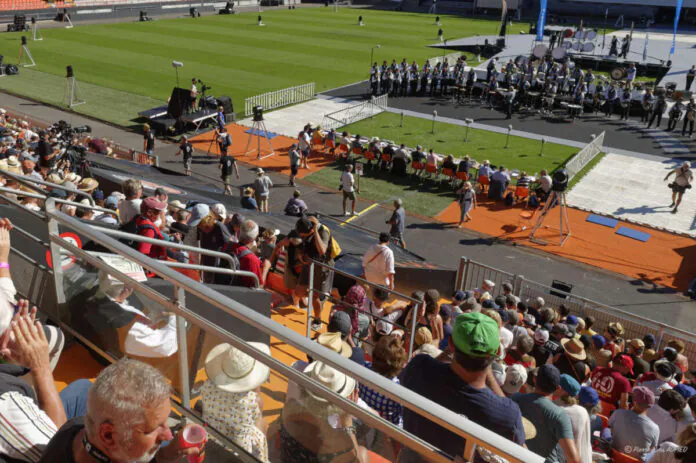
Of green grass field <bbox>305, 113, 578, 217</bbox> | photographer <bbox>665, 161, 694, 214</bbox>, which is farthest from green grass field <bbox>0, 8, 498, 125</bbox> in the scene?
photographer <bbox>665, 161, 694, 214</bbox>

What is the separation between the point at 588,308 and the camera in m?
12.3

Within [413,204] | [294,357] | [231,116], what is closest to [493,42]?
[231,116]

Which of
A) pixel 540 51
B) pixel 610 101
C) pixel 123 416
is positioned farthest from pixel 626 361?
pixel 540 51

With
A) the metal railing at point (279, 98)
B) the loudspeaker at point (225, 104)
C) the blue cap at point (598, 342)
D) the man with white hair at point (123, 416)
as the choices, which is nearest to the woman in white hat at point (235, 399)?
the man with white hair at point (123, 416)

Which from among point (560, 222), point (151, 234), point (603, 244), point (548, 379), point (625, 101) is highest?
point (625, 101)

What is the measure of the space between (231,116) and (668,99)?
85.2ft

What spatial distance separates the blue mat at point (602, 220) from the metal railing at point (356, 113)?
13.1 m

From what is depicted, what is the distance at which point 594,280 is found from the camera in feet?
52.2

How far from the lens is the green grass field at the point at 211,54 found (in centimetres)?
3316

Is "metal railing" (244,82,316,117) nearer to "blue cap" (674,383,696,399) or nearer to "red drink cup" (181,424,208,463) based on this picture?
"blue cap" (674,383,696,399)

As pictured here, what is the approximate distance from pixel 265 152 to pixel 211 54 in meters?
22.5

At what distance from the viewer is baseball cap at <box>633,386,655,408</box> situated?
6270mm

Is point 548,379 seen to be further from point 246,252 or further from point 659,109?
point 659,109

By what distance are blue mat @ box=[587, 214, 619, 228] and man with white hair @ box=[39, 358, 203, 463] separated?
62.5 feet
